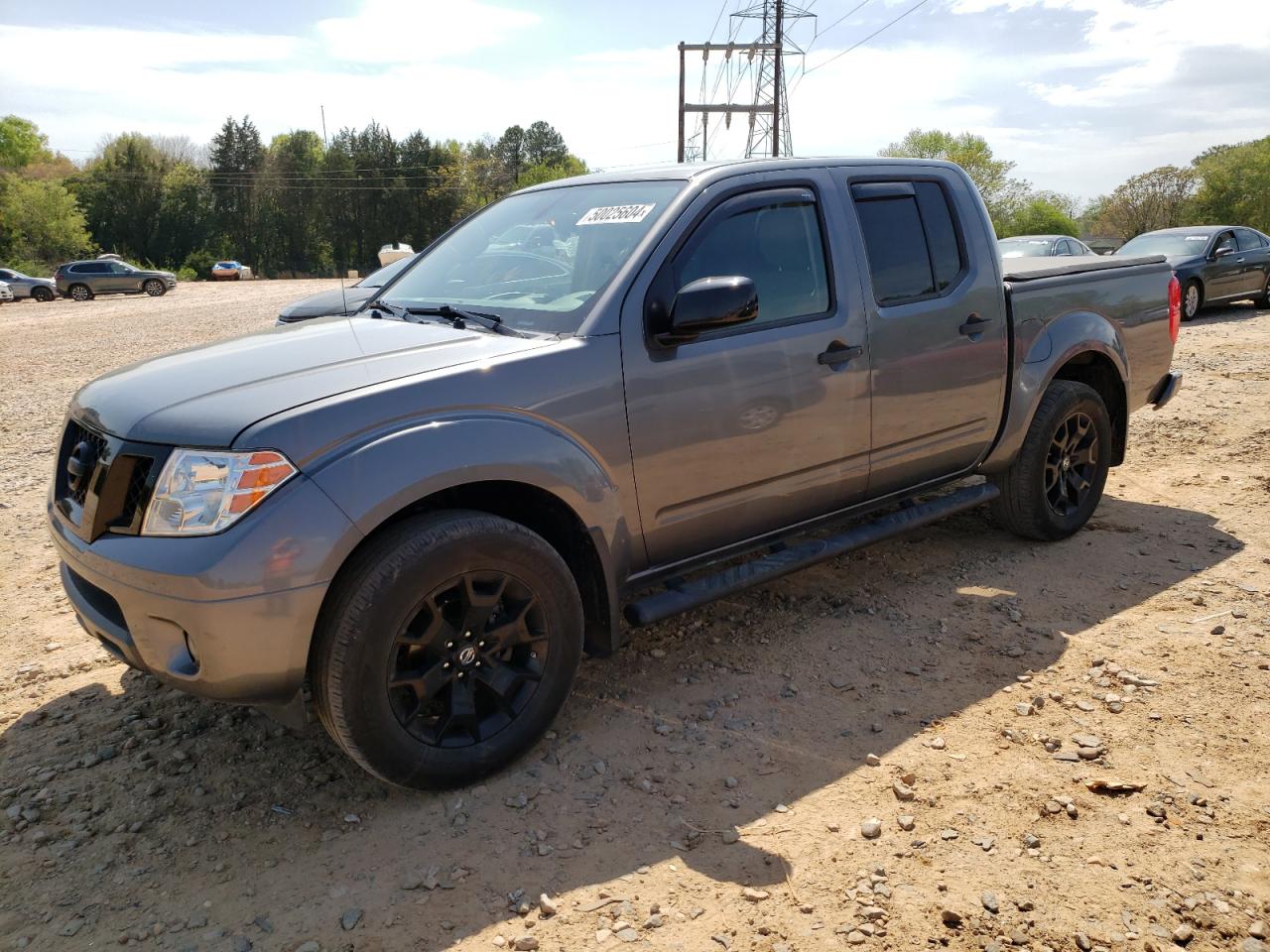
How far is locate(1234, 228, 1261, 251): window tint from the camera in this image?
16.0 m

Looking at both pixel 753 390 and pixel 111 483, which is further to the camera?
pixel 753 390

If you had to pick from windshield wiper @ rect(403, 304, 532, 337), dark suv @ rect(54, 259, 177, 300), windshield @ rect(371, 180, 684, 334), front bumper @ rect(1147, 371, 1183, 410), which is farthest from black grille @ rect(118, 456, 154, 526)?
dark suv @ rect(54, 259, 177, 300)

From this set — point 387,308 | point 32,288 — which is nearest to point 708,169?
point 387,308

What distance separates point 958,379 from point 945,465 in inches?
16.7

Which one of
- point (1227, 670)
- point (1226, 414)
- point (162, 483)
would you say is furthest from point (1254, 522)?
point (162, 483)

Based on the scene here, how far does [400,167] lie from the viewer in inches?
3285

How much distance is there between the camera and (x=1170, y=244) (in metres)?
15.8

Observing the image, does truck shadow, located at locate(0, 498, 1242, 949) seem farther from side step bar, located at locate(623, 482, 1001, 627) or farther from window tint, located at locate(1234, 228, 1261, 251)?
window tint, located at locate(1234, 228, 1261, 251)

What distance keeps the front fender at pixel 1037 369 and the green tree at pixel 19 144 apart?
342 feet

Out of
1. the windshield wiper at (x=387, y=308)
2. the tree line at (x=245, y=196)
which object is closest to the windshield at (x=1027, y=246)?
the windshield wiper at (x=387, y=308)

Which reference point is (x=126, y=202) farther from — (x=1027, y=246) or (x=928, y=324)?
(x=928, y=324)

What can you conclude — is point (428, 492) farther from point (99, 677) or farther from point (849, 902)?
point (99, 677)

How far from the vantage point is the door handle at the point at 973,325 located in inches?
169

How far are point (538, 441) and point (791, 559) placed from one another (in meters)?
1.31
